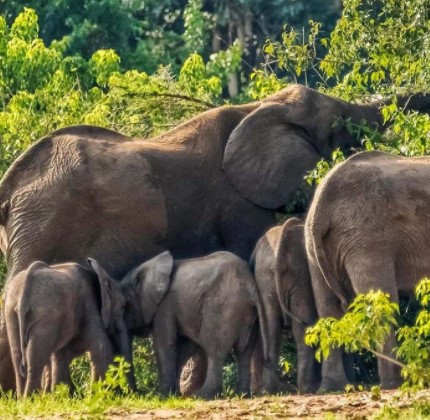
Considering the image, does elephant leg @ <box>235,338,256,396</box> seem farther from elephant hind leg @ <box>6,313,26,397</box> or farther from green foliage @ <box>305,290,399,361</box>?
green foliage @ <box>305,290,399,361</box>

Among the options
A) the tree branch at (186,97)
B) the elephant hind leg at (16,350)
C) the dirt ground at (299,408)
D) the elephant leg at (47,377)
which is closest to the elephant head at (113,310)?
the elephant leg at (47,377)

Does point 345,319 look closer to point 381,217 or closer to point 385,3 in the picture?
point 381,217

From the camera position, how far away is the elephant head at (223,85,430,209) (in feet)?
57.5

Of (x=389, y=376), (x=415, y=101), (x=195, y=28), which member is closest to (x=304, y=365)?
(x=389, y=376)

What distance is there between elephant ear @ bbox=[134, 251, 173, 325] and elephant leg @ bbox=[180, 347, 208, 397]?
501 millimetres

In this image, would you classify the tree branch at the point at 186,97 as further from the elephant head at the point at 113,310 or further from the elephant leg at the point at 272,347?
the elephant leg at the point at 272,347

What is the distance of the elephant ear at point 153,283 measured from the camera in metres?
15.9

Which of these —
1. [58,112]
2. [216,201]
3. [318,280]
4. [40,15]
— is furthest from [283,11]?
[318,280]

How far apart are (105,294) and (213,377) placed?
103cm

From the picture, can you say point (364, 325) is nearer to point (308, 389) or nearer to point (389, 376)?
point (389, 376)

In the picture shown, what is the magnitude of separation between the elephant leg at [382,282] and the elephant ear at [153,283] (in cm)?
159

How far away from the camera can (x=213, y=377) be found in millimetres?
15477

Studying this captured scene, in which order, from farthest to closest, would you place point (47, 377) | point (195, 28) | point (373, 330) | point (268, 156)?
1. point (195, 28)
2. point (268, 156)
3. point (47, 377)
4. point (373, 330)

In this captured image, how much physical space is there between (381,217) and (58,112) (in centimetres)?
551
